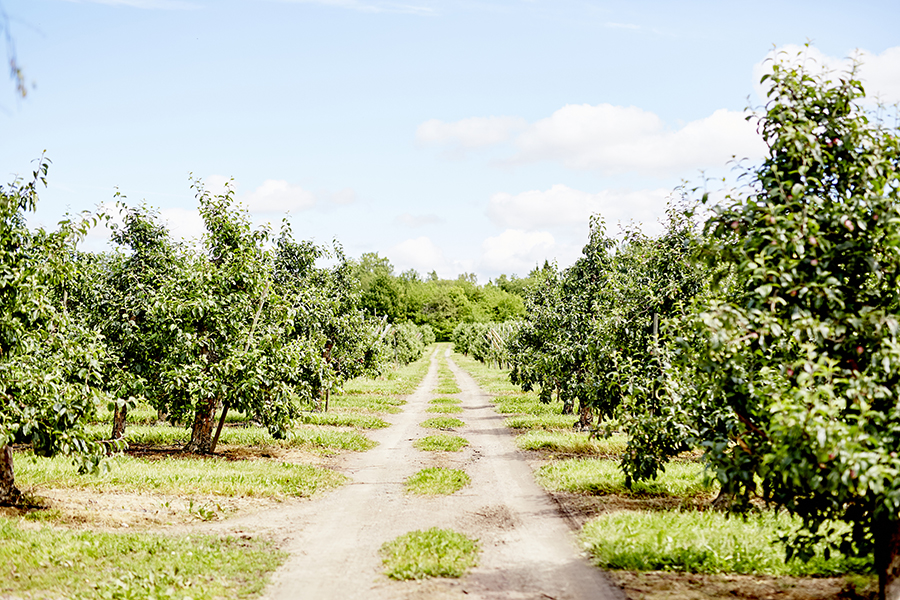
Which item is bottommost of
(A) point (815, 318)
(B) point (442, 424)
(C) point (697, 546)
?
(B) point (442, 424)

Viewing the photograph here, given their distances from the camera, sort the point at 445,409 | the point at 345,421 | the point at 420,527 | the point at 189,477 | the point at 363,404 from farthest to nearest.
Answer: the point at 363,404
the point at 445,409
the point at 345,421
the point at 189,477
the point at 420,527

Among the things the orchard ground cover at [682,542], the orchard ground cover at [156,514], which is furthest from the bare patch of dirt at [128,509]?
the orchard ground cover at [682,542]

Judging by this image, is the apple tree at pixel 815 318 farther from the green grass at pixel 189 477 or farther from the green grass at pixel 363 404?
the green grass at pixel 363 404

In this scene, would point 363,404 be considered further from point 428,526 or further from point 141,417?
point 428,526

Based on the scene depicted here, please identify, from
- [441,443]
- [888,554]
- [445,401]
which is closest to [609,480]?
[441,443]

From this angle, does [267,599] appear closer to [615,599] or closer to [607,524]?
[615,599]

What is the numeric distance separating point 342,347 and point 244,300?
38.1 feet

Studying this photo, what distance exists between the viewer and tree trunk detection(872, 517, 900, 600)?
609 cm

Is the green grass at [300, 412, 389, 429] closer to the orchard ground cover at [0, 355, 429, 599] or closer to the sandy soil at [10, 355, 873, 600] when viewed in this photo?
the orchard ground cover at [0, 355, 429, 599]

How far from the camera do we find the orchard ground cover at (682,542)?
734 centimetres

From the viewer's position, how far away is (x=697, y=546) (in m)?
8.45

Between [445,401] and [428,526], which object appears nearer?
[428,526]

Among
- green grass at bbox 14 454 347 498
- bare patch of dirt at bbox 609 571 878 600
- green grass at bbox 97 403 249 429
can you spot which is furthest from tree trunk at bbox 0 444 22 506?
green grass at bbox 97 403 249 429

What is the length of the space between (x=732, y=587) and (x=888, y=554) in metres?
1.73
